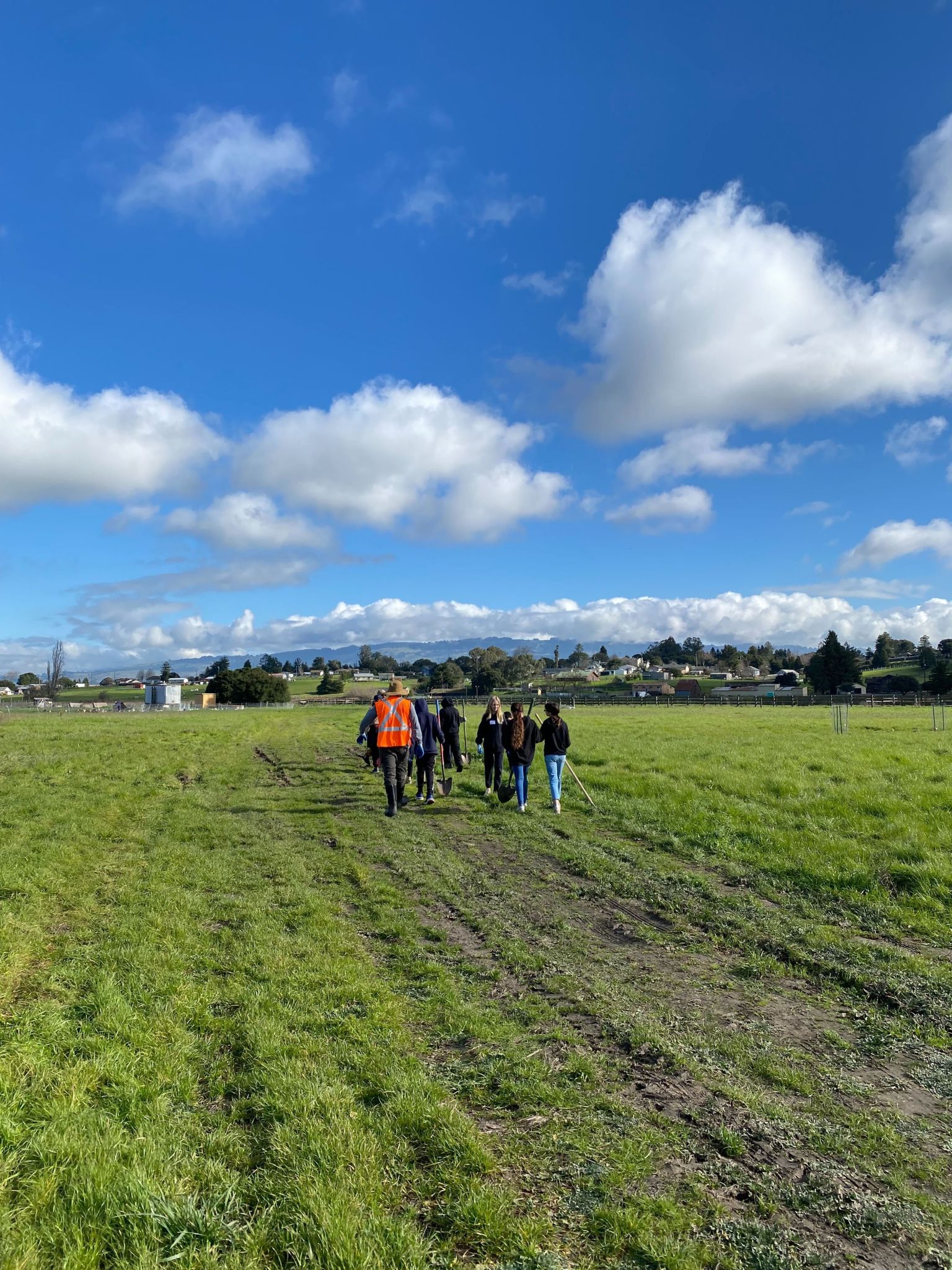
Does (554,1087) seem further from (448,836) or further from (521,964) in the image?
(448,836)

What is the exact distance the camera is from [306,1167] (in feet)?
11.7

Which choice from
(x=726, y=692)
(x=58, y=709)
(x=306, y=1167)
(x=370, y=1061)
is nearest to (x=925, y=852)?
(x=370, y=1061)

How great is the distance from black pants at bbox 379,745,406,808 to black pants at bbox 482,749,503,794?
2298 millimetres

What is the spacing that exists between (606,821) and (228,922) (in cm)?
762

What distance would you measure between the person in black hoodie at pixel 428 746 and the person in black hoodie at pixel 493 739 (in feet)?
3.18

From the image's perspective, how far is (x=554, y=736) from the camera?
14.5m

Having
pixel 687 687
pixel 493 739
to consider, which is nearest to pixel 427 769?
pixel 493 739

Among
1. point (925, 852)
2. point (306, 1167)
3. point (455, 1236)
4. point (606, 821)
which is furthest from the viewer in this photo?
point (606, 821)

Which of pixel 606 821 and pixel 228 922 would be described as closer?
pixel 228 922

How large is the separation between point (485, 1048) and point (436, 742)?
1112 centimetres

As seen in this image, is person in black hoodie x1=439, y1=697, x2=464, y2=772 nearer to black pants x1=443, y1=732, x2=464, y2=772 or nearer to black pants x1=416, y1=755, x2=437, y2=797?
black pants x1=443, y1=732, x2=464, y2=772

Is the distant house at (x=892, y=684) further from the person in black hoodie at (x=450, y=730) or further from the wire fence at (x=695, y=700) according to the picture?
the person in black hoodie at (x=450, y=730)

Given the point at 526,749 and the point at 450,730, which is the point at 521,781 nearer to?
the point at 526,749

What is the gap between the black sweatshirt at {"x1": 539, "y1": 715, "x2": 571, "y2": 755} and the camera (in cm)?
1445
